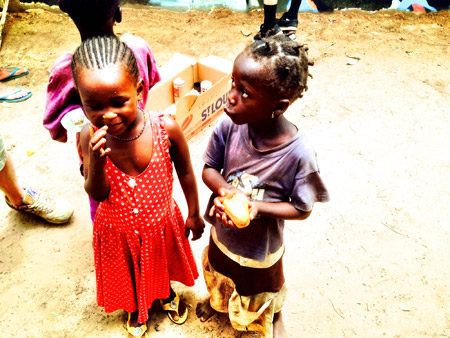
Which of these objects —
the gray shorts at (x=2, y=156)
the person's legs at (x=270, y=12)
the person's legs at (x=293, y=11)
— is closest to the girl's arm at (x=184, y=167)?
the gray shorts at (x=2, y=156)

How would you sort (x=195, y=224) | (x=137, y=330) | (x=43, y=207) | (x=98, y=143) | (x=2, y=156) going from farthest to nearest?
(x=43, y=207)
(x=2, y=156)
(x=137, y=330)
(x=195, y=224)
(x=98, y=143)

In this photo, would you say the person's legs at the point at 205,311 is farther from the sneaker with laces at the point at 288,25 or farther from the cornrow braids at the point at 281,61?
the sneaker with laces at the point at 288,25

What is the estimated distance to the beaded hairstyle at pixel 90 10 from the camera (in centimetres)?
159

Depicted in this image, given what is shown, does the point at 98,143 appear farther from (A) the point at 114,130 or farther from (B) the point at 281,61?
(B) the point at 281,61

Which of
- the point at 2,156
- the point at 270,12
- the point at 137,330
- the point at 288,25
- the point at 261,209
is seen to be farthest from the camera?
the point at 288,25

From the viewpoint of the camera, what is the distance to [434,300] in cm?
239

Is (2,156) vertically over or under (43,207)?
over

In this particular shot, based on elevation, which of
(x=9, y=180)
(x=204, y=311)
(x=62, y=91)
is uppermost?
(x=62, y=91)

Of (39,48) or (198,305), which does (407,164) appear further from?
(39,48)

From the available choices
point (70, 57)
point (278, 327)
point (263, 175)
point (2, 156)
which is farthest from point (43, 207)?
point (263, 175)

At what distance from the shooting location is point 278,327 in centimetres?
218

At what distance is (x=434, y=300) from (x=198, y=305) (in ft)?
5.14

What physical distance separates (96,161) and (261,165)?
635 mm

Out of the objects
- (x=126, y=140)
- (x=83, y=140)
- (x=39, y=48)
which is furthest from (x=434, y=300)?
(x=39, y=48)
